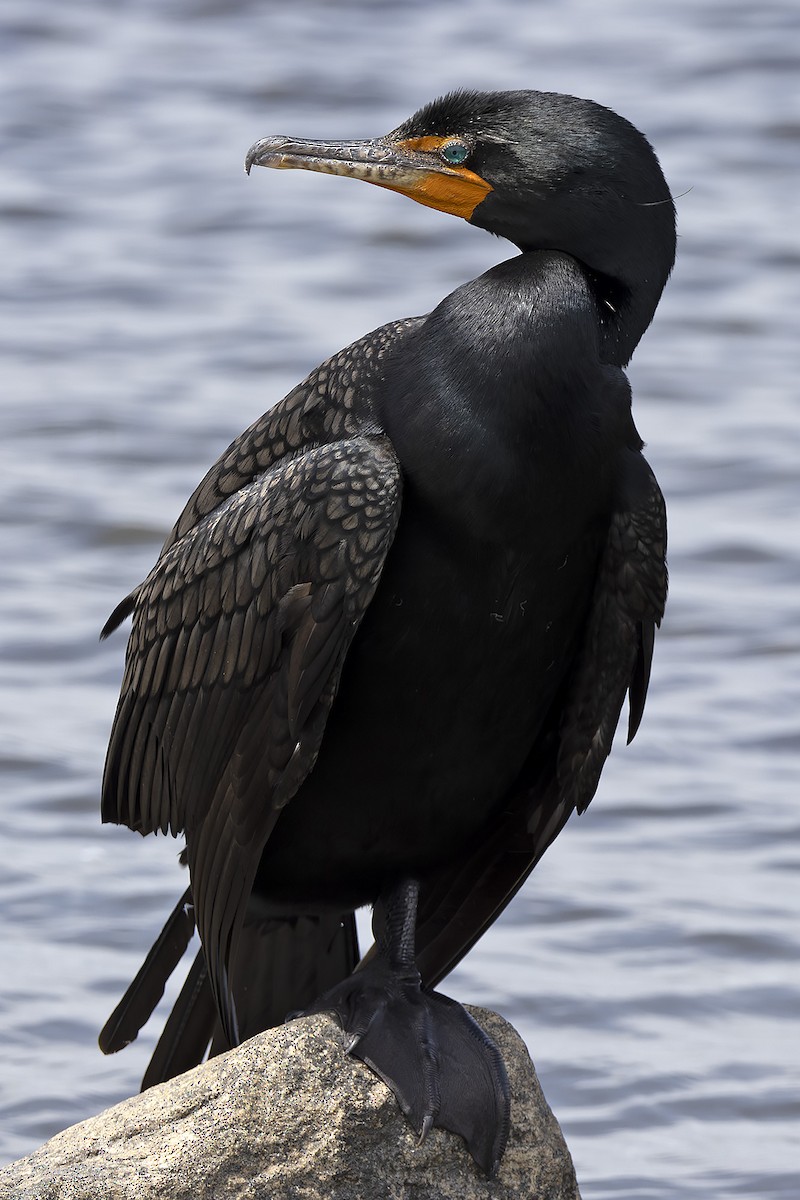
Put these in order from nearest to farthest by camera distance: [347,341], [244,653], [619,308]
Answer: [619,308] → [244,653] → [347,341]

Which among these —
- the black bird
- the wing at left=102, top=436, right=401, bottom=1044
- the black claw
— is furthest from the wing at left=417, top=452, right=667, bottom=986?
the wing at left=102, top=436, right=401, bottom=1044

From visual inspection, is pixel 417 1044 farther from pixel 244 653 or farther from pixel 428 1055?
pixel 244 653

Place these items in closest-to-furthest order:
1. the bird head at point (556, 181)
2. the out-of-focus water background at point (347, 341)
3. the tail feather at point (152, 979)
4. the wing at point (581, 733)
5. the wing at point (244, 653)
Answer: the bird head at point (556, 181), the wing at point (244, 653), the wing at point (581, 733), the tail feather at point (152, 979), the out-of-focus water background at point (347, 341)

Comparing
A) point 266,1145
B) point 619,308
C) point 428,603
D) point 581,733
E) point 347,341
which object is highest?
point 619,308

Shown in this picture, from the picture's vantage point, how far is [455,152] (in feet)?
15.9

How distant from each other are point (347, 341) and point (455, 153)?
6.72 metres

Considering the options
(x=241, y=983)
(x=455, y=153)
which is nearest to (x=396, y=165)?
(x=455, y=153)

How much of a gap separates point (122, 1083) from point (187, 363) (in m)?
5.28

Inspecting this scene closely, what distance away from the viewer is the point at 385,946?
535 centimetres

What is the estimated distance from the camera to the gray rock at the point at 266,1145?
472 centimetres

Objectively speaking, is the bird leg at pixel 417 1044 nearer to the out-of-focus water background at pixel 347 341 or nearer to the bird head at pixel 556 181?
the bird head at pixel 556 181

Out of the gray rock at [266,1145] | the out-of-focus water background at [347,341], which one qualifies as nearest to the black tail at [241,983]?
the gray rock at [266,1145]

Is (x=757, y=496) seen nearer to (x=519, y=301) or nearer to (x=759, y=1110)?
(x=759, y=1110)

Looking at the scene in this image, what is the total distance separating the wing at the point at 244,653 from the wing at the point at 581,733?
0.54m
